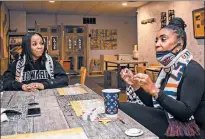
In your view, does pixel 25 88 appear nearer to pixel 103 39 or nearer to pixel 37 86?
pixel 37 86

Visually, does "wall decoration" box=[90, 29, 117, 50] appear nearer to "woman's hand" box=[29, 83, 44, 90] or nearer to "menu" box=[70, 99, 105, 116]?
"woman's hand" box=[29, 83, 44, 90]

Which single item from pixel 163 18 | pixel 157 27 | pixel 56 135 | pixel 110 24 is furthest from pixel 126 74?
pixel 110 24

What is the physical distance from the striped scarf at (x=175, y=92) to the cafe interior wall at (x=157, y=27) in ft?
10.8

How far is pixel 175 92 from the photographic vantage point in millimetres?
1413

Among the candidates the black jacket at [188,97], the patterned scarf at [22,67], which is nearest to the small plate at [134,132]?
the black jacket at [188,97]

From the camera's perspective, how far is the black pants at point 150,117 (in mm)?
1479

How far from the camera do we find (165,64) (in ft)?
5.20

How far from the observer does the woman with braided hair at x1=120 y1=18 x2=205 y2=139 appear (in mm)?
1309

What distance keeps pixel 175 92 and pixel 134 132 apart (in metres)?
0.58

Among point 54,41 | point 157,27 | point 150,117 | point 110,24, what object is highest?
point 110,24

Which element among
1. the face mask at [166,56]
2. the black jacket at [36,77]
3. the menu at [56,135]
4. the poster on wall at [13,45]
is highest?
the poster on wall at [13,45]

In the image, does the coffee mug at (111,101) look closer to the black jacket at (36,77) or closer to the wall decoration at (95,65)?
the black jacket at (36,77)

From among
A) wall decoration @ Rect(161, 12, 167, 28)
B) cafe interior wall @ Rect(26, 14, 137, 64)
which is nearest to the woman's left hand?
wall decoration @ Rect(161, 12, 167, 28)

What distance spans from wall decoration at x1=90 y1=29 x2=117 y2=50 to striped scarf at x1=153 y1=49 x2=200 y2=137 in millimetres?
9302
